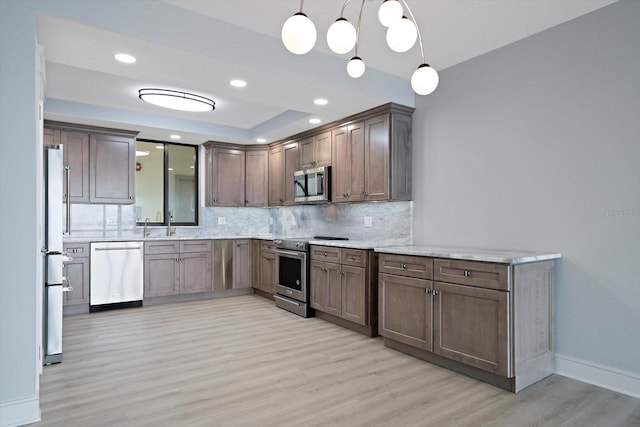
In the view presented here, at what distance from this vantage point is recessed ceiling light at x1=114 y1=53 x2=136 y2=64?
2949 mm

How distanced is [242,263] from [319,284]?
1945 millimetres

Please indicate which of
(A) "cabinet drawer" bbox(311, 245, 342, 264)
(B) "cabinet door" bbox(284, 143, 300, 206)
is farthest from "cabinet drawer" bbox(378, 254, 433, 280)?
(B) "cabinet door" bbox(284, 143, 300, 206)

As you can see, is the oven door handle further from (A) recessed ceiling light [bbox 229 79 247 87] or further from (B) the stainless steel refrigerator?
(B) the stainless steel refrigerator

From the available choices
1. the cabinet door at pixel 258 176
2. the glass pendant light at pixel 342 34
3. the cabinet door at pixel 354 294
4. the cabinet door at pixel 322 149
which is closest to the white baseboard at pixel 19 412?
the glass pendant light at pixel 342 34

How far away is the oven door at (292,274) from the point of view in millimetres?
4715

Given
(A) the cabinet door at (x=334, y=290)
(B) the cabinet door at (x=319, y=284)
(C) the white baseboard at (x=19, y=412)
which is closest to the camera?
(C) the white baseboard at (x=19, y=412)

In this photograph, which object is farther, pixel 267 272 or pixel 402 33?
pixel 267 272

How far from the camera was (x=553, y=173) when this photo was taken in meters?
3.08

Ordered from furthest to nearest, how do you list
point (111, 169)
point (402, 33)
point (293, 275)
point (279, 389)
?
point (111, 169) < point (293, 275) < point (279, 389) < point (402, 33)

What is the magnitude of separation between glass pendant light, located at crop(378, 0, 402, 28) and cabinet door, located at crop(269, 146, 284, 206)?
4449mm

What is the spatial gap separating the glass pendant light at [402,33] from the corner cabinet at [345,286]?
252cm

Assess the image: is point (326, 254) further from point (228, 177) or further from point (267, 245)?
point (228, 177)

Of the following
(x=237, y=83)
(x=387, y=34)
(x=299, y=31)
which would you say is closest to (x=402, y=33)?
(x=387, y=34)

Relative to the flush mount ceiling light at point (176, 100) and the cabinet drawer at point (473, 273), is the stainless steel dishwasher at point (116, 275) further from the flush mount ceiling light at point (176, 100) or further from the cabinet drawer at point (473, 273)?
the cabinet drawer at point (473, 273)
